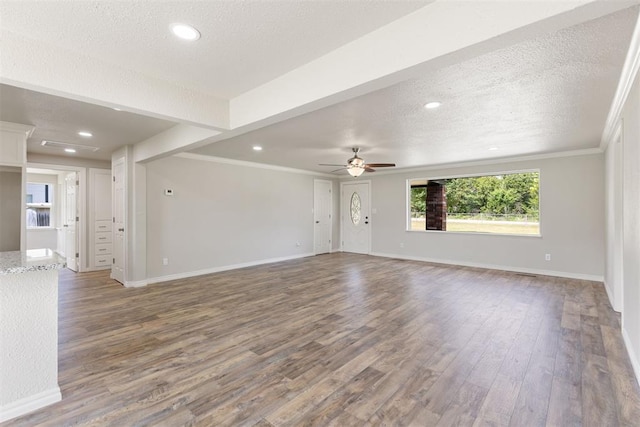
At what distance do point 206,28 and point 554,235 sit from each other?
6484mm

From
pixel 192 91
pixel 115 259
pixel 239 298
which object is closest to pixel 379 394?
pixel 239 298

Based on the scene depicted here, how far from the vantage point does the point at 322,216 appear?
8.48 meters

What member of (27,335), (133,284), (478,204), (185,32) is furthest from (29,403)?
(478,204)

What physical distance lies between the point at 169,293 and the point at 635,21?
542cm

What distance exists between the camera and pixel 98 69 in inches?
89.0

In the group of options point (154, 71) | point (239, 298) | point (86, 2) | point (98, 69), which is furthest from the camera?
point (239, 298)

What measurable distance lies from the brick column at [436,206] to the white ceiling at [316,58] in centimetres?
282

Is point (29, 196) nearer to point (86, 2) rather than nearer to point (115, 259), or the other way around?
point (115, 259)

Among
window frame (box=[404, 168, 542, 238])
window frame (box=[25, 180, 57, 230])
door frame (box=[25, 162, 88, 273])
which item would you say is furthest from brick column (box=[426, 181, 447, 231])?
window frame (box=[25, 180, 57, 230])

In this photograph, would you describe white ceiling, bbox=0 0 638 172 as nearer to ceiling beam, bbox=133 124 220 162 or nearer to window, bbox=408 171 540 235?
ceiling beam, bbox=133 124 220 162

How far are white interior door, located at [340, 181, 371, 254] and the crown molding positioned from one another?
5235 millimetres

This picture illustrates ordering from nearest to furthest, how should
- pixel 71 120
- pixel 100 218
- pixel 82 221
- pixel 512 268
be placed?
pixel 71 120
pixel 512 268
pixel 82 221
pixel 100 218

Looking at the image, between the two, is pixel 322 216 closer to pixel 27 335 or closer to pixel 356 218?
pixel 356 218

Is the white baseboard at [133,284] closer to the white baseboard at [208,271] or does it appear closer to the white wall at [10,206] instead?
the white baseboard at [208,271]
